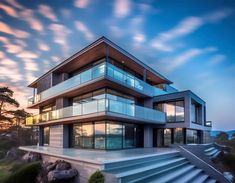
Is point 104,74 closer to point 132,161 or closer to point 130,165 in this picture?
point 132,161

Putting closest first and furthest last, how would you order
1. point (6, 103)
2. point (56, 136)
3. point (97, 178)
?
1. point (97, 178)
2. point (56, 136)
3. point (6, 103)

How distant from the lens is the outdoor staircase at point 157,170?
959 centimetres

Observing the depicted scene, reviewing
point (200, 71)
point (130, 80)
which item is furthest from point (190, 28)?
point (200, 71)

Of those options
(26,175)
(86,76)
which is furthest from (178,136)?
(26,175)

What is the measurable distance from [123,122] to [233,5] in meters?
12.6

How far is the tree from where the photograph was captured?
34031 mm

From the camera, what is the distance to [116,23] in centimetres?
1617

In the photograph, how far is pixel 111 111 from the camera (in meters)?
15.2

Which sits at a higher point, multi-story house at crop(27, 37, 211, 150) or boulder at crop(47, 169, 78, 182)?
multi-story house at crop(27, 37, 211, 150)

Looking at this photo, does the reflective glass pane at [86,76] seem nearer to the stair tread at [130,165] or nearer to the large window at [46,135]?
the stair tread at [130,165]

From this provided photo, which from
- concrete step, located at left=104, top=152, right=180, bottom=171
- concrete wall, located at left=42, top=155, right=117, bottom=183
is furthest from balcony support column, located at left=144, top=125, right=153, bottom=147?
concrete wall, located at left=42, top=155, right=117, bottom=183

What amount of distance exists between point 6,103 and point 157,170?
32483mm

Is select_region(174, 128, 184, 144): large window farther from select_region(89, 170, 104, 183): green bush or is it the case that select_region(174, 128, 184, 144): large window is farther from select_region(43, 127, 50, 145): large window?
select_region(43, 127, 50, 145): large window

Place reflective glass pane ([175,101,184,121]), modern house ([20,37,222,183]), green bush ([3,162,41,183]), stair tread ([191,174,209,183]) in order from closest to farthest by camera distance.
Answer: green bush ([3,162,41,183]) < stair tread ([191,174,209,183]) < modern house ([20,37,222,183]) < reflective glass pane ([175,101,184,121])
